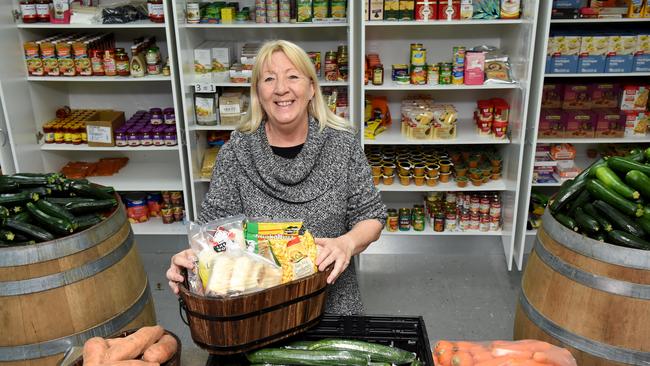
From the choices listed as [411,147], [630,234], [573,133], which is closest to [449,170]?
[411,147]

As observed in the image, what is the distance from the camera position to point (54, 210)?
88.3 inches

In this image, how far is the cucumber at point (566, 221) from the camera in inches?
83.0

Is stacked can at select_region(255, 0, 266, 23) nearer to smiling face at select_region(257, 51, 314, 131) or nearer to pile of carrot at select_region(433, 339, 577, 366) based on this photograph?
smiling face at select_region(257, 51, 314, 131)

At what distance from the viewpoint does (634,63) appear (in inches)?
149

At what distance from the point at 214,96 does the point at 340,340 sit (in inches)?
113

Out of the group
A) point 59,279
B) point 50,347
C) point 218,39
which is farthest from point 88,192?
point 218,39

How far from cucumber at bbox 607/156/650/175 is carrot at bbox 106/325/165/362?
1784mm

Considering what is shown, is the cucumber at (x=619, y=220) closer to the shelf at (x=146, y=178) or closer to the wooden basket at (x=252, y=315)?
the wooden basket at (x=252, y=315)

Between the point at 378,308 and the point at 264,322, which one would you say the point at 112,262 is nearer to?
the point at 264,322

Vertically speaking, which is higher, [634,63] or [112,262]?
[634,63]

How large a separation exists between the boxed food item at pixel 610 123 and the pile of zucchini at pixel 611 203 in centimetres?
173

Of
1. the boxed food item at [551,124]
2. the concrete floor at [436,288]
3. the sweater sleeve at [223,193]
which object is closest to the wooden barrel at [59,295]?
the sweater sleeve at [223,193]

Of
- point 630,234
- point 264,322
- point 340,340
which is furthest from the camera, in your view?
point 630,234

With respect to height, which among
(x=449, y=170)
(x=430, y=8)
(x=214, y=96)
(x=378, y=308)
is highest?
(x=430, y=8)
